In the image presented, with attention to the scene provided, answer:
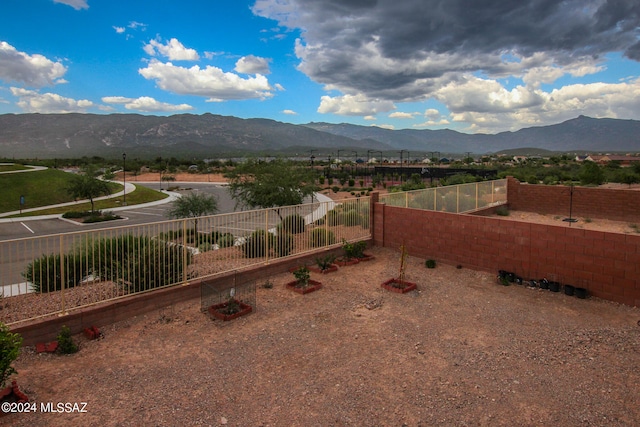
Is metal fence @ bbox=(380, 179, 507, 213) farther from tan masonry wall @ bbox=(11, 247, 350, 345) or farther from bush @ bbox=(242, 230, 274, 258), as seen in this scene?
tan masonry wall @ bbox=(11, 247, 350, 345)

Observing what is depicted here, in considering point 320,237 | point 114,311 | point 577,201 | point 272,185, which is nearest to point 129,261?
point 114,311

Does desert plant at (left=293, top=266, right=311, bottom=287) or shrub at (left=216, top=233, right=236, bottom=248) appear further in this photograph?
shrub at (left=216, top=233, right=236, bottom=248)

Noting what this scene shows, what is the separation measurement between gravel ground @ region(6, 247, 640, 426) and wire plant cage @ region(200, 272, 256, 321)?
0.21 m

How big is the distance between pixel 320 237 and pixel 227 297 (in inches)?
193

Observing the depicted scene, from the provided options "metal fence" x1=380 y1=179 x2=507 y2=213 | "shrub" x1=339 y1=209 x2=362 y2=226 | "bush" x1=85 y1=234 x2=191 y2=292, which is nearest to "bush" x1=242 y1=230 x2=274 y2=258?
"bush" x1=85 y1=234 x2=191 y2=292

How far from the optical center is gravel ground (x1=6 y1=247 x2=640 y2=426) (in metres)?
5.36

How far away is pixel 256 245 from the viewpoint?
1152cm

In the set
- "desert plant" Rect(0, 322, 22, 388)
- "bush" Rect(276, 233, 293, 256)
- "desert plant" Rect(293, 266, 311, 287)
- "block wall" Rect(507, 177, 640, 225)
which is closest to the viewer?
"desert plant" Rect(0, 322, 22, 388)

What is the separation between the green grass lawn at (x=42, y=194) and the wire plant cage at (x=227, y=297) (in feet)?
111

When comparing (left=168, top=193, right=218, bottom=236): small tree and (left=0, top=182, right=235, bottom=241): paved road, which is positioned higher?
Answer: (left=168, top=193, right=218, bottom=236): small tree

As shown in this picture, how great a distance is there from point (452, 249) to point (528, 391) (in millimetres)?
7177

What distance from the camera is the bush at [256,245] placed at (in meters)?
11.5

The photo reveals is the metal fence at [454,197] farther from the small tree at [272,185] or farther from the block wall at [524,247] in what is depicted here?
the small tree at [272,185]

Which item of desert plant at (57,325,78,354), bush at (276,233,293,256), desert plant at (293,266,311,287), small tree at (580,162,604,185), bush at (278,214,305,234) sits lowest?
desert plant at (57,325,78,354)
